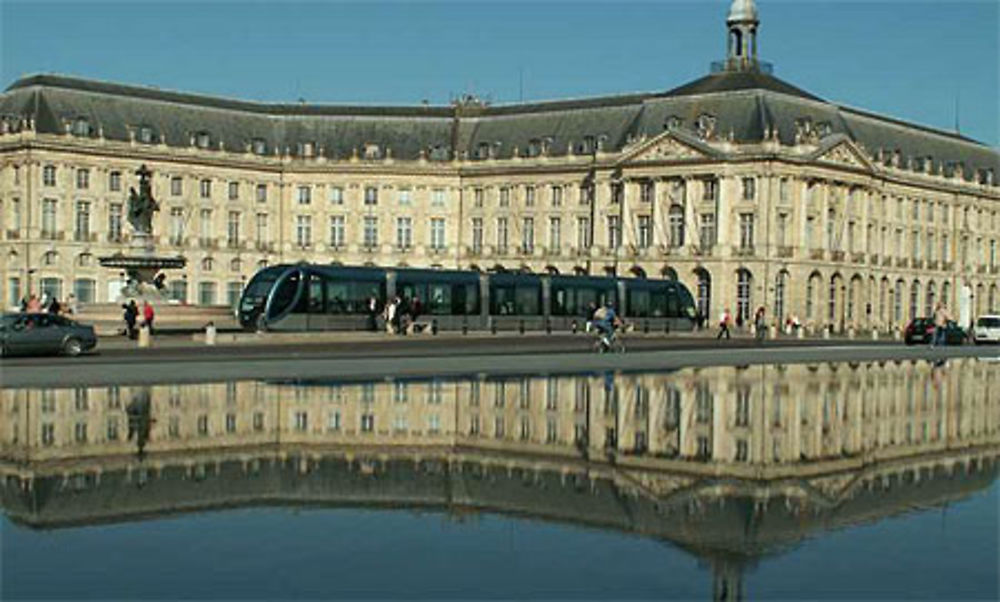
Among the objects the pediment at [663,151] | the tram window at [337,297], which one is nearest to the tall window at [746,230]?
the pediment at [663,151]

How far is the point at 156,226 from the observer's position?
110m

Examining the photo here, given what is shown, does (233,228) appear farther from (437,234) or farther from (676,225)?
(676,225)

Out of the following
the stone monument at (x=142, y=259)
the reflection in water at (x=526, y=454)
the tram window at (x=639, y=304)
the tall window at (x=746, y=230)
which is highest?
the tall window at (x=746, y=230)

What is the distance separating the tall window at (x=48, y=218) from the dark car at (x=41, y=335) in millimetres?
65082

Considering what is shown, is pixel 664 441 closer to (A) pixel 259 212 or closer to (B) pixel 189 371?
(B) pixel 189 371

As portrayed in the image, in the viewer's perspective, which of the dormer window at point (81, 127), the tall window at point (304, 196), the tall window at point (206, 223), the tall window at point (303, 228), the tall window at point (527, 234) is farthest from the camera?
the tall window at point (303, 228)

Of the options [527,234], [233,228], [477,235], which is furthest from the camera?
[477,235]

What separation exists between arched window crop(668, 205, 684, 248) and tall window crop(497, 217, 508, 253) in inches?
647

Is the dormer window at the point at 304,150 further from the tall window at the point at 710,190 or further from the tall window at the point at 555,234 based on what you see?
the tall window at the point at 710,190

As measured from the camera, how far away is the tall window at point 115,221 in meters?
108

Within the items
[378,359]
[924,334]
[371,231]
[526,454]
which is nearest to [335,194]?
[371,231]

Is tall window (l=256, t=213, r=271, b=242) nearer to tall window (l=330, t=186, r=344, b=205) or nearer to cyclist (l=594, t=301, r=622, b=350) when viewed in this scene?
tall window (l=330, t=186, r=344, b=205)

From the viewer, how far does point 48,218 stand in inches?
4149

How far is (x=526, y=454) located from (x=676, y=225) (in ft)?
286
